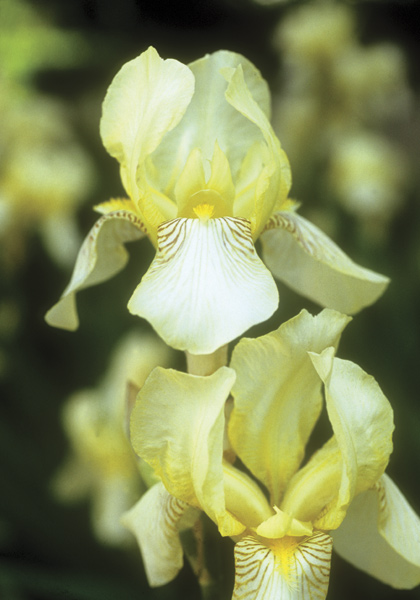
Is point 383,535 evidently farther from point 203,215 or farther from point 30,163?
point 30,163

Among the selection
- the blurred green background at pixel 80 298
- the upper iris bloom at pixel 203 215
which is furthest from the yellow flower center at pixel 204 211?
the blurred green background at pixel 80 298

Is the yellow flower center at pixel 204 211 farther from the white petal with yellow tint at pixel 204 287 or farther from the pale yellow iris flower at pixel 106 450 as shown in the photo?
the pale yellow iris flower at pixel 106 450

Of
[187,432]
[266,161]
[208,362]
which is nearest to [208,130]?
[266,161]

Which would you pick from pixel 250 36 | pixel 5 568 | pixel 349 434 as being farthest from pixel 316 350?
pixel 250 36

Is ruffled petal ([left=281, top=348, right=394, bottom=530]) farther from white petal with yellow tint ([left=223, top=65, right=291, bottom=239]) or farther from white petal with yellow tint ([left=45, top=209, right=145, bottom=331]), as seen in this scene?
white petal with yellow tint ([left=45, top=209, right=145, bottom=331])

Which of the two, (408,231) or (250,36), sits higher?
(250,36)

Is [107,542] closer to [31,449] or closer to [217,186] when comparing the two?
[31,449]

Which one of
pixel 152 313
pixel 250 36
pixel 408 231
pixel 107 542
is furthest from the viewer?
pixel 250 36
